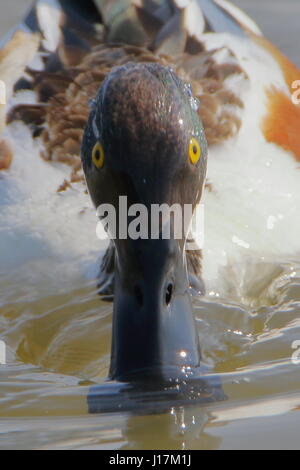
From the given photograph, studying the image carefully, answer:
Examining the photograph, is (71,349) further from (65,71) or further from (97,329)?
(65,71)

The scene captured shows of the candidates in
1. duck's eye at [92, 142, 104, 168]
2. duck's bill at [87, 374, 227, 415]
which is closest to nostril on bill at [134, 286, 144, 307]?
duck's bill at [87, 374, 227, 415]

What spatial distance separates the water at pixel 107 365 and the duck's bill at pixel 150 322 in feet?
0.54

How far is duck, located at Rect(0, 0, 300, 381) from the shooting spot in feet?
12.9

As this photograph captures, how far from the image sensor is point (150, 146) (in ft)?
12.9

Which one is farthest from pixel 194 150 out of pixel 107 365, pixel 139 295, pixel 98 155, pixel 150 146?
pixel 107 365

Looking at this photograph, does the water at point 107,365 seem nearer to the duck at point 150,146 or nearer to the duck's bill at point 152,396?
the duck's bill at point 152,396

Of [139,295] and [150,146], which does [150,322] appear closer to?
[139,295]

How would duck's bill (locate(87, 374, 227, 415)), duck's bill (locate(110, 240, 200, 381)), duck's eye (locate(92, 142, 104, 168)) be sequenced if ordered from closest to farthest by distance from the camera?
1. duck's bill (locate(87, 374, 227, 415))
2. duck's bill (locate(110, 240, 200, 381))
3. duck's eye (locate(92, 142, 104, 168))

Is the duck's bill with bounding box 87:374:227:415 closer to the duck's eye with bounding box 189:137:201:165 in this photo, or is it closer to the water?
the water

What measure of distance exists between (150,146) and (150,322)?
60 centimetres

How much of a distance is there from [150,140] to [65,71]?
2210 millimetres

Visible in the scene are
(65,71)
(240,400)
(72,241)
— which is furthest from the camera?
(65,71)

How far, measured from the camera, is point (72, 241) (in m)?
5.46

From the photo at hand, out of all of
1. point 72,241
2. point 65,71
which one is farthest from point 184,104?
point 65,71
